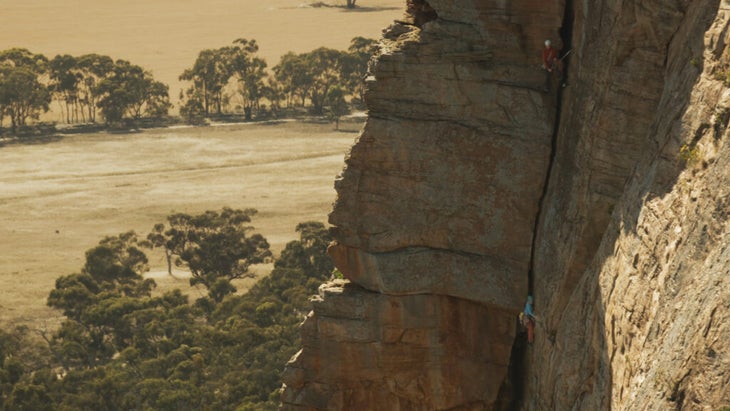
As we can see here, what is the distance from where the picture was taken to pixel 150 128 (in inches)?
4788

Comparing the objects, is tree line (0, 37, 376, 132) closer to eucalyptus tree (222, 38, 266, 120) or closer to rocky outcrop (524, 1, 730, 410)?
eucalyptus tree (222, 38, 266, 120)

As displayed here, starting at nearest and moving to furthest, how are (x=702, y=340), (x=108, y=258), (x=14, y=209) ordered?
(x=702, y=340), (x=108, y=258), (x=14, y=209)

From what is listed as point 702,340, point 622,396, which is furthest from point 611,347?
point 702,340

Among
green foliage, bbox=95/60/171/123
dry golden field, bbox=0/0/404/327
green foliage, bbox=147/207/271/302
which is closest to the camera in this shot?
green foliage, bbox=147/207/271/302

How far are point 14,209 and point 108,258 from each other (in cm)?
1987

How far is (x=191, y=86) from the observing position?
441ft

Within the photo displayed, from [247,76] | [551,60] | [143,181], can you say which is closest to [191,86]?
[247,76]

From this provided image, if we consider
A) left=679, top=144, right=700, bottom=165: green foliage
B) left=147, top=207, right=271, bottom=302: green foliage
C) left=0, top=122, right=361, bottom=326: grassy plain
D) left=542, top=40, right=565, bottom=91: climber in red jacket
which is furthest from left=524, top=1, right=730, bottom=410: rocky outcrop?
left=147, top=207, right=271, bottom=302: green foliage

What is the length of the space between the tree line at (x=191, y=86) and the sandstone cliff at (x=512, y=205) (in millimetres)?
99681

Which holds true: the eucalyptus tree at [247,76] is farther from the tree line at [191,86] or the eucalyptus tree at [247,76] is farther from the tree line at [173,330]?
the tree line at [173,330]

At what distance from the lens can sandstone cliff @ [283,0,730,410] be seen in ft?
50.1

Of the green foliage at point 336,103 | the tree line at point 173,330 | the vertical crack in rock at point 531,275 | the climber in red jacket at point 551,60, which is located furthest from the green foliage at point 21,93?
the climber in red jacket at point 551,60

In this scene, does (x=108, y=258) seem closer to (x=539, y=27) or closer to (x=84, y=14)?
(x=539, y=27)

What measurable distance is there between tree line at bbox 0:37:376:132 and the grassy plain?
8.16m
